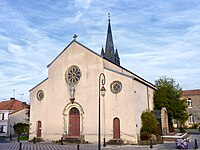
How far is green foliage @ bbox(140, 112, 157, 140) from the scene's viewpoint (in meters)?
23.5

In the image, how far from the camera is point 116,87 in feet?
79.0

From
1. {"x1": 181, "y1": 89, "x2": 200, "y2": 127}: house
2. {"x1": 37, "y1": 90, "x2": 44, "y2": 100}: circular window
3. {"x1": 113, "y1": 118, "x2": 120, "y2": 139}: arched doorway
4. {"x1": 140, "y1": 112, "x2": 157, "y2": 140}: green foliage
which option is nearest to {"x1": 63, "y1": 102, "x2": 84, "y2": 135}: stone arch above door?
{"x1": 113, "y1": 118, "x2": 120, "y2": 139}: arched doorway

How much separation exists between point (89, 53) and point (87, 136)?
9.46m

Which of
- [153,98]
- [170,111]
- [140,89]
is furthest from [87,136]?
[170,111]

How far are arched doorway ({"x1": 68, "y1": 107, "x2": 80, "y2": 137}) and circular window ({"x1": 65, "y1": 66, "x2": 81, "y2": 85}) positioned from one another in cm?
331

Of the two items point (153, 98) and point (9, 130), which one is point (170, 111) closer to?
point (153, 98)

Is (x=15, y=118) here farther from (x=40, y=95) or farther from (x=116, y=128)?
(x=116, y=128)

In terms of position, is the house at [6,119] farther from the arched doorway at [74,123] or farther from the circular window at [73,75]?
the arched doorway at [74,123]

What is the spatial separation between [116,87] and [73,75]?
19.3ft

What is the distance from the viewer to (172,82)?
123 feet

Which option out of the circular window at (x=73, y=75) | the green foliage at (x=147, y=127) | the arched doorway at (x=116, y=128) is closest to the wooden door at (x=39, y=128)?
the circular window at (x=73, y=75)

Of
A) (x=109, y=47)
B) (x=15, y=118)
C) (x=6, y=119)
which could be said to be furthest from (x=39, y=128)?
(x=109, y=47)

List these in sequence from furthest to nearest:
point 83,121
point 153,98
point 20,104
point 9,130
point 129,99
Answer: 1. point 20,104
2. point 9,130
3. point 153,98
4. point 83,121
5. point 129,99

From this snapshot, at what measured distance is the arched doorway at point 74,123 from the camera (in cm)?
2533
